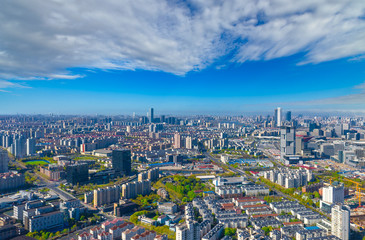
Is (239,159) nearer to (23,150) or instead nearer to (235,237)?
(235,237)

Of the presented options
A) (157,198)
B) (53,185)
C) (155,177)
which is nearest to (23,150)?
(53,185)

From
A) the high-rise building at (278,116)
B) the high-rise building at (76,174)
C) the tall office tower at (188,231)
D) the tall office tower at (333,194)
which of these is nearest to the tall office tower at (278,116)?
the high-rise building at (278,116)

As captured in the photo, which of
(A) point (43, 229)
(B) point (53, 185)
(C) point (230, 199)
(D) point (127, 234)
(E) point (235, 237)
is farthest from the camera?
(B) point (53, 185)

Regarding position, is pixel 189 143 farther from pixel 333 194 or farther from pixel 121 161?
pixel 333 194

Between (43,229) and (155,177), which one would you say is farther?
(155,177)

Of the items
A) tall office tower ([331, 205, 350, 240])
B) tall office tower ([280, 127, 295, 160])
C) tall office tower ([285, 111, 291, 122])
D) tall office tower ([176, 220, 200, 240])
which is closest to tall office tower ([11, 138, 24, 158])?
tall office tower ([176, 220, 200, 240])

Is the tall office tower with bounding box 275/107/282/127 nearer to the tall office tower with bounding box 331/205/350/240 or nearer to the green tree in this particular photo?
the tall office tower with bounding box 331/205/350/240
